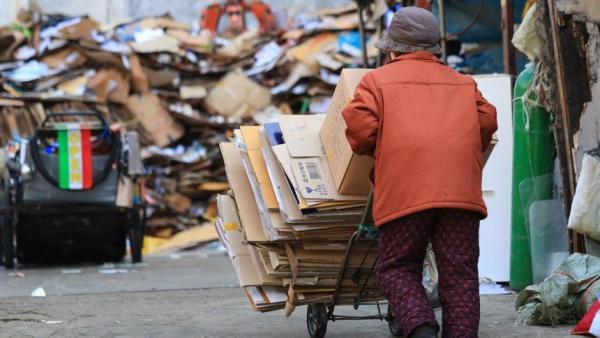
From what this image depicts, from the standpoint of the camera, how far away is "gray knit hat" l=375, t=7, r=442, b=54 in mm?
4387

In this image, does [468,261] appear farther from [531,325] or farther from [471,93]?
[531,325]

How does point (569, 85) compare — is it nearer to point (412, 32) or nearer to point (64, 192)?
point (412, 32)

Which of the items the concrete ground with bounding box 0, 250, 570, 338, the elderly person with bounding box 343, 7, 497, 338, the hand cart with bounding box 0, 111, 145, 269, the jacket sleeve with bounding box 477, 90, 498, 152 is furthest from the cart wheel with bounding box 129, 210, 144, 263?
the jacket sleeve with bounding box 477, 90, 498, 152

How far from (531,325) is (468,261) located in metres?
1.29

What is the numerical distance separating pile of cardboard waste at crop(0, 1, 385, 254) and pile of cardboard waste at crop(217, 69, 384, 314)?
8714 mm

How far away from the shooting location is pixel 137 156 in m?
9.83

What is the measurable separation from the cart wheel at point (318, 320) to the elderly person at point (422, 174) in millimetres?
689

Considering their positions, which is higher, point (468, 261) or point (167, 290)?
point (468, 261)

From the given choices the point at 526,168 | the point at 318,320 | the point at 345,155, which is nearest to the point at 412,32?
the point at 345,155

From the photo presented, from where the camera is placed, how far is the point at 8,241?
948 centimetres

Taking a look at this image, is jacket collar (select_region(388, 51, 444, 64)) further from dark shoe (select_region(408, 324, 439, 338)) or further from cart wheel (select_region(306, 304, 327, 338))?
cart wheel (select_region(306, 304, 327, 338))

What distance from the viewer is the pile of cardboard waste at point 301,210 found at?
4651 millimetres

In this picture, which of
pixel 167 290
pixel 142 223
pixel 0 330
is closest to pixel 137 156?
pixel 142 223

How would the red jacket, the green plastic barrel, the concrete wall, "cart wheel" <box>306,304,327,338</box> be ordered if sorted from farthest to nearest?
1. the concrete wall
2. the green plastic barrel
3. "cart wheel" <box>306,304,327,338</box>
4. the red jacket
